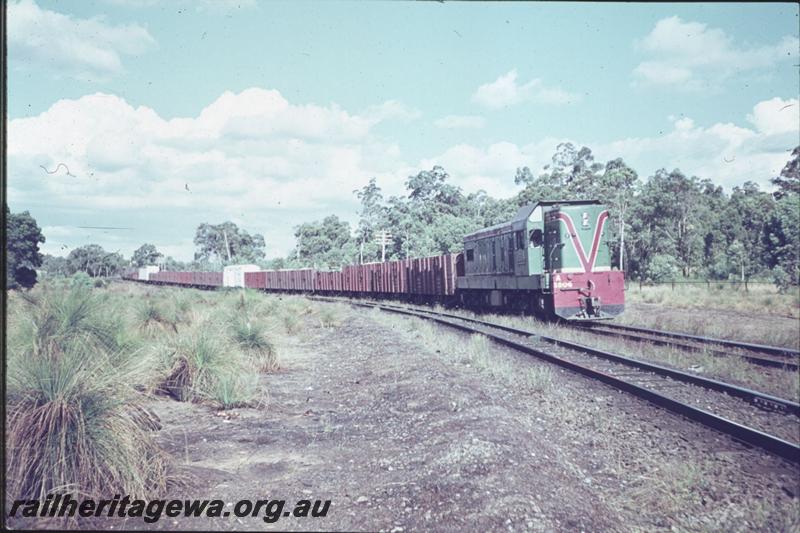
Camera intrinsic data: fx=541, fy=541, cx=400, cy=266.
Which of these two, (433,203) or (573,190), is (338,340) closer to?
(573,190)

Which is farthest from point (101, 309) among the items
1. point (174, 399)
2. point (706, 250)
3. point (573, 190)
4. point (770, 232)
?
point (573, 190)

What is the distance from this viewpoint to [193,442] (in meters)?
5.52

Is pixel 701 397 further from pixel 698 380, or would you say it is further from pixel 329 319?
pixel 329 319

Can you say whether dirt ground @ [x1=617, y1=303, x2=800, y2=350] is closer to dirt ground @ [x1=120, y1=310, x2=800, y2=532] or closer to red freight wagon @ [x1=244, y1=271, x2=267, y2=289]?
dirt ground @ [x1=120, y1=310, x2=800, y2=532]

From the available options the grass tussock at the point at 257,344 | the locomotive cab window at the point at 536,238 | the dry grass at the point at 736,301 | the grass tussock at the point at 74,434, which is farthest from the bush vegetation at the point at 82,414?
the dry grass at the point at 736,301

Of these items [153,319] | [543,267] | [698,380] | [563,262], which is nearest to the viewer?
A: [698,380]

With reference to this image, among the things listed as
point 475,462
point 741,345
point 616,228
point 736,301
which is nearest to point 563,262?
point 741,345

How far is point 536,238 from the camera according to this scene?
15.5 m

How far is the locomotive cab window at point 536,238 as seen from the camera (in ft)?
50.8

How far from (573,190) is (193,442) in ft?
171

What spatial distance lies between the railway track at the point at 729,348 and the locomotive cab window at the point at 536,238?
2911 millimetres

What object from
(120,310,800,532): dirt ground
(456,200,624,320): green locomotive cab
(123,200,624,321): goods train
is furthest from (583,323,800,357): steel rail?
(120,310,800,532): dirt ground

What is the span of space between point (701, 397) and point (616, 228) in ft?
114

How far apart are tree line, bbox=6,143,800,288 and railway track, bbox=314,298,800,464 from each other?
619 centimetres
